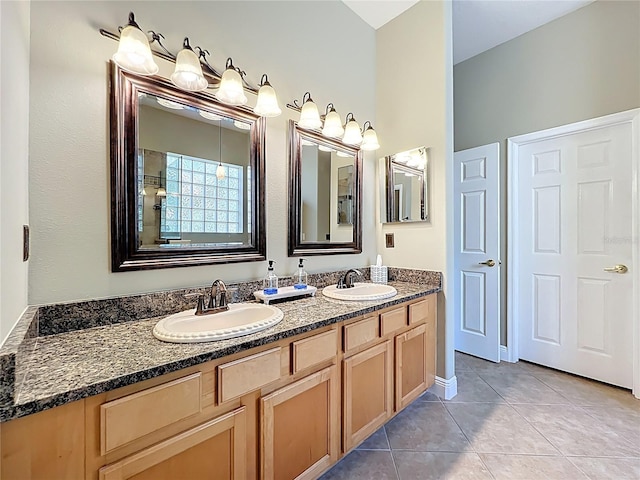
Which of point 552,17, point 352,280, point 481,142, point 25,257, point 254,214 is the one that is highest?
point 552,17

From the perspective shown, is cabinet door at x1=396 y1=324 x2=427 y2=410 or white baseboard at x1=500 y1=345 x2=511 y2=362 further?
white baseboard at x1=500 y1=345 x2=511 y2=362

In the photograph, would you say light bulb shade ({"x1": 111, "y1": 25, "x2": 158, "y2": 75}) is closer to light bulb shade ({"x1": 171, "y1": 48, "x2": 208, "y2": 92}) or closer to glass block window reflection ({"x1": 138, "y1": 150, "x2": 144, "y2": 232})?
light bulb shade ({"x1": 171, "y1": 48, "x2": 208, "y2": 92})

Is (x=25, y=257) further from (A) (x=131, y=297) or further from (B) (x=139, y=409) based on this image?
(B) (x=139, y=409)

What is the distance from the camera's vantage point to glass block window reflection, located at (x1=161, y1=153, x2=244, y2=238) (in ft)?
4.44

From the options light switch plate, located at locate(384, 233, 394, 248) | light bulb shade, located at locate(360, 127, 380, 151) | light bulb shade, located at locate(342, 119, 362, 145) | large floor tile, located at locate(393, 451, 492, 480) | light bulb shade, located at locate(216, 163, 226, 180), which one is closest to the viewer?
large floor tile, located at locate(393, 451, 492, 480)

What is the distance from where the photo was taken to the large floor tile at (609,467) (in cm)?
138

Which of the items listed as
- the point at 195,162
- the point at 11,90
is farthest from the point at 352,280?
the point at 11,90

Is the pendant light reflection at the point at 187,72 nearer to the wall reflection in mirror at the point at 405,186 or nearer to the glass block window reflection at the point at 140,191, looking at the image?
the glass block window reflection at the point at 140,191

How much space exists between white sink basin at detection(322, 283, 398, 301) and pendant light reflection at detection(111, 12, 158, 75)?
54.8 inches

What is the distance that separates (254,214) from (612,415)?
258 centimetres

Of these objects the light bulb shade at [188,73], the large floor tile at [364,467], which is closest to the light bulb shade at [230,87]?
the light bulb shade at [188,73]

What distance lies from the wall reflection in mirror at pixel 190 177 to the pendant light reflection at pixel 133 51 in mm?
131

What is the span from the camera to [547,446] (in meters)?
1.58

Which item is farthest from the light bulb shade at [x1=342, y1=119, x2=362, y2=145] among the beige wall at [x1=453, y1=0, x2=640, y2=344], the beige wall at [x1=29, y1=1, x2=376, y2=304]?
the beige wall at [x1=453, y1=0, x2=640, y2=344]
